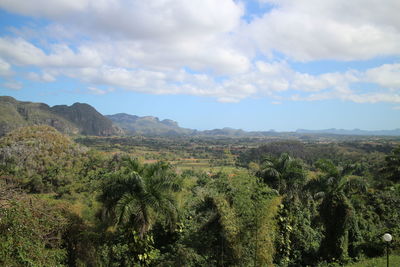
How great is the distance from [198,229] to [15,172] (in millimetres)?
39419

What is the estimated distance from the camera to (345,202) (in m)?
13.9

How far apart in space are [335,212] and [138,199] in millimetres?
10023

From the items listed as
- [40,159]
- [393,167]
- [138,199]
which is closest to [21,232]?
[138,199]

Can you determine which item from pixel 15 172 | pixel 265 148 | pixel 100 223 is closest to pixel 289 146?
pixel 265 148

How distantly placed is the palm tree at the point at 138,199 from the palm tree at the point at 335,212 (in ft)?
27.5

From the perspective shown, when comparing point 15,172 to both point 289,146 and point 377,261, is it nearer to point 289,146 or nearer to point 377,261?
point 377,261

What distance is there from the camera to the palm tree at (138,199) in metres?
9.80

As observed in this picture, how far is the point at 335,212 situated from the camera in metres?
14.1

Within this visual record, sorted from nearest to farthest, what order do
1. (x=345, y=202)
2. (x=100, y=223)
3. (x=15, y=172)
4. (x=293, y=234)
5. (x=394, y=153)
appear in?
(x=100, y=223) → (x=345, y=202) → (x=293, y=234) → (x=394, y=153) → (x=15, y=172)

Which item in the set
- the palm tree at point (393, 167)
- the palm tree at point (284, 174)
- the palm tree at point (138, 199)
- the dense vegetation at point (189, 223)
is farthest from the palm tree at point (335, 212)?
the palm tree at point (393, 167)

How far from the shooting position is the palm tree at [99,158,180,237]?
9797 mm

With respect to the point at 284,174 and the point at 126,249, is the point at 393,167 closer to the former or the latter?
the point at 284,174

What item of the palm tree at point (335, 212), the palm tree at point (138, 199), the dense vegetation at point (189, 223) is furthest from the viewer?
the palm tree at point (335, 212)

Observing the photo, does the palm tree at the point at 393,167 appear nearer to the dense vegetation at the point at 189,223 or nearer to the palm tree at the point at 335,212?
the dense vegetation at the point at 189,223
